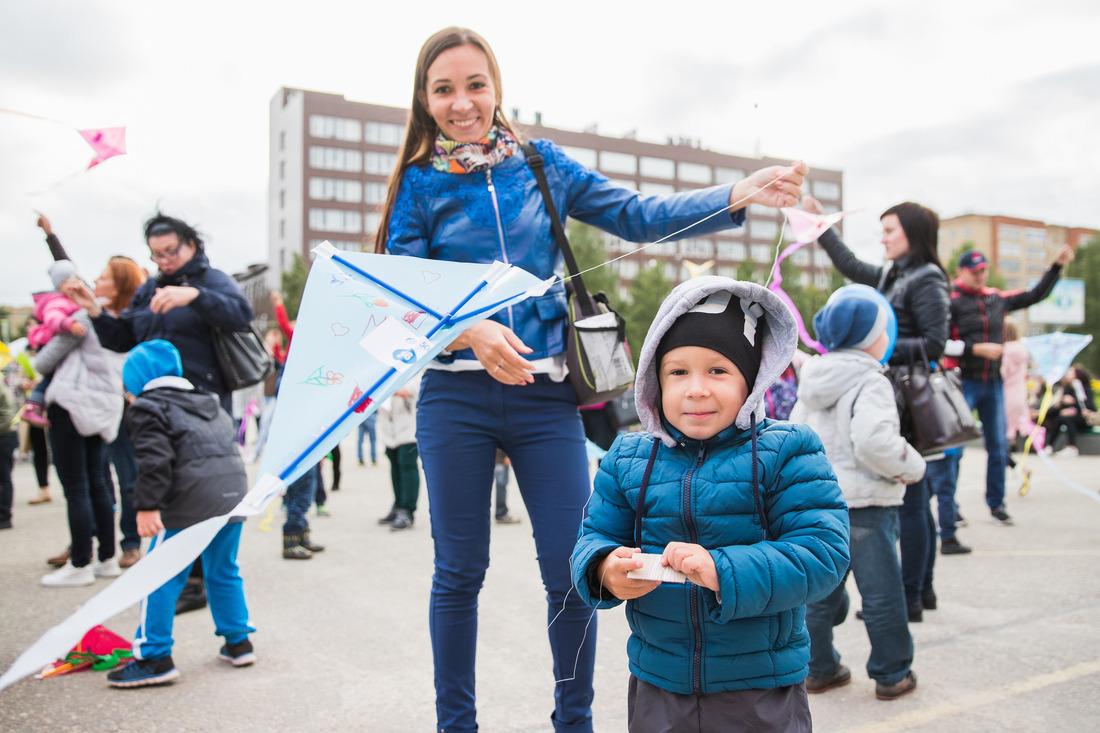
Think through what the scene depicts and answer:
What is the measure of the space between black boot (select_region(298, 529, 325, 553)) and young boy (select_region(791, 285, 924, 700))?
374 cm

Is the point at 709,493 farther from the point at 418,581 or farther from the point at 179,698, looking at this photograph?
the point at 418,581

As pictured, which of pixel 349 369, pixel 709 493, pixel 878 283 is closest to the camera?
pixel 709 493

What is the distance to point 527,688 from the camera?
310 cm

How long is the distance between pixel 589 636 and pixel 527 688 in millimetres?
873

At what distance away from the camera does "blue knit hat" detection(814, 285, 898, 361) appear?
3.14 metres

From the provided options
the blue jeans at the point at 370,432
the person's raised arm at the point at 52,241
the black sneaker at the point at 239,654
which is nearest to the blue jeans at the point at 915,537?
the black sneaker at the point at 239,654

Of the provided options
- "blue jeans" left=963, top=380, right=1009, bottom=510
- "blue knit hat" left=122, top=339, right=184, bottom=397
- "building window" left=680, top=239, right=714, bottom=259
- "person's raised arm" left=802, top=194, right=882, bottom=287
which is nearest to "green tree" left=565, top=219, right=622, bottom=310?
"building window" left=680, top=239, right=714, bottom=259

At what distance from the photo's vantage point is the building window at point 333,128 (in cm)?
6378

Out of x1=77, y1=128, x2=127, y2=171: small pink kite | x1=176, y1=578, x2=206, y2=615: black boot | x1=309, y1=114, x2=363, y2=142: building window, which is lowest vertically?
x1=176, y1=578, x2=206, y2=615: black boot

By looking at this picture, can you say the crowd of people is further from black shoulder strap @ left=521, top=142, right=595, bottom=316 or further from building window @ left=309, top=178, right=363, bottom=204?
building window @ left=309, top=178, right=363, bottom=204

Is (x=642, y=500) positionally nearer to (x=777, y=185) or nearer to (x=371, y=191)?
(x=777, y=185)

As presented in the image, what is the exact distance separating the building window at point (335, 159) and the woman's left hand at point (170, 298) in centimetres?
6462

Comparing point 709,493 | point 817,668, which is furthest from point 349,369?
point 817,668

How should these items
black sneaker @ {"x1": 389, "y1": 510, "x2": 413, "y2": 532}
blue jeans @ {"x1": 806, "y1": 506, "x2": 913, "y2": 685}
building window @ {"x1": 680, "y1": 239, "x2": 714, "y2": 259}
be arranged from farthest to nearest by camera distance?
building window @ {"x1": 680, "y1": 239, "x2": 714, "y2": 259}
black sneaker @ {"x1": 389, "y1": 510, "x2": 413, "y2": 532}
blue jeans @ {"x1": 806, "y1": 506, "x2": 913, "y2": 685}
